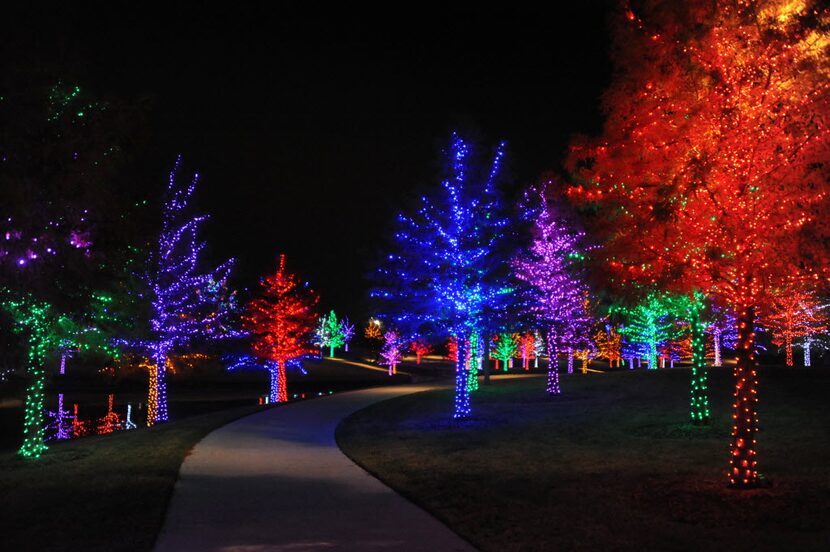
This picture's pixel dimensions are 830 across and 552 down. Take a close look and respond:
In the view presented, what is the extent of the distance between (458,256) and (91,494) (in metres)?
11.4

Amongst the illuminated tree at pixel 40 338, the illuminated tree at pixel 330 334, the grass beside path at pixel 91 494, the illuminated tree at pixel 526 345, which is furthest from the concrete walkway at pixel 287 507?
the illuminated tree at pixel 330 334

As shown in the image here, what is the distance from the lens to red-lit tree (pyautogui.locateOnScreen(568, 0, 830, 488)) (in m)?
8.38

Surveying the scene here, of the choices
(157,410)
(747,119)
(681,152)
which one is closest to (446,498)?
(681,152)

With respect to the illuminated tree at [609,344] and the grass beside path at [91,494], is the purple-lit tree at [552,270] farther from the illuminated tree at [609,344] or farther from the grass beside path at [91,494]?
the illuminated tree at [609,344]

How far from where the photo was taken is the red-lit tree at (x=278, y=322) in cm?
3641

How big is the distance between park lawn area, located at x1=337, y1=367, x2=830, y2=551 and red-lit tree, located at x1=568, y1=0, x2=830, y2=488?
53.4 inches

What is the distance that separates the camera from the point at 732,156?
8.77m

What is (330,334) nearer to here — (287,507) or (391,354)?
(391,354)

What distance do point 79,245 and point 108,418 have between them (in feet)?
69.3

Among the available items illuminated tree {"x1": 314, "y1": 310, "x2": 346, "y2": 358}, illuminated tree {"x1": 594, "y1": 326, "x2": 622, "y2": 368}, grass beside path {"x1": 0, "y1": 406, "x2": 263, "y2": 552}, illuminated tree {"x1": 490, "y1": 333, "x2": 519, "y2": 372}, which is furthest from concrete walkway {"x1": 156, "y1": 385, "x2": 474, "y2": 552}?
illuminated tree {"x1": 314, "y1": 310, "x2": 346, "y2": 358}

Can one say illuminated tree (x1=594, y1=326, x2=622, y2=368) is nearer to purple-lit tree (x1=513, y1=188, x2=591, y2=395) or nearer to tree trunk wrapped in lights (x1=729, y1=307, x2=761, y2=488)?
purple-lit tree (x1=513, y1=188, x2=591, y2=395)

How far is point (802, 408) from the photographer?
17328mm

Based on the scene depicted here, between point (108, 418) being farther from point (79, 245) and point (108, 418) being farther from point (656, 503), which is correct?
point (656, 503)

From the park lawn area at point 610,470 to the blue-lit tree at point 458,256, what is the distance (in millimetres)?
2724
